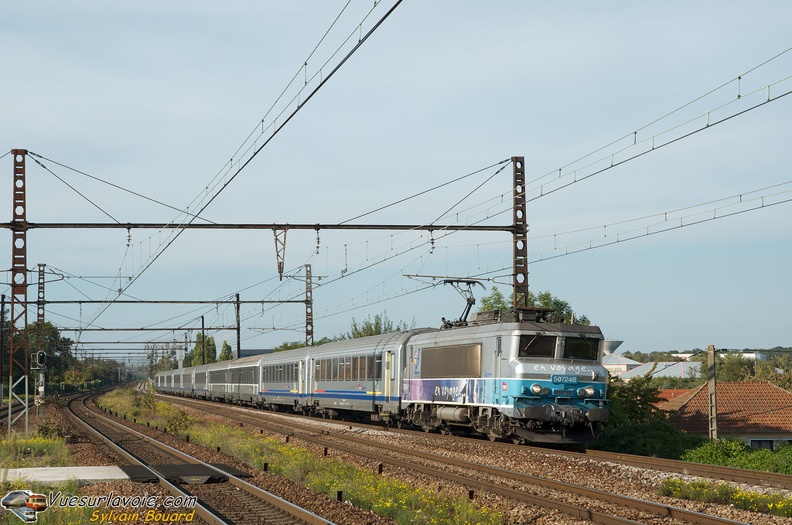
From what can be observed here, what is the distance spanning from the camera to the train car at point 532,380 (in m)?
Result: 22.8

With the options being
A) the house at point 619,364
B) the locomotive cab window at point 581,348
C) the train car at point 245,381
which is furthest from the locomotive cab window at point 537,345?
the house at point 619,364

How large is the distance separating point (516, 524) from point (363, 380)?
2260 cm

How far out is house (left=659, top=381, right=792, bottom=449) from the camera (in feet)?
146

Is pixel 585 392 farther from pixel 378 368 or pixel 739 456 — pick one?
pixel 378 368

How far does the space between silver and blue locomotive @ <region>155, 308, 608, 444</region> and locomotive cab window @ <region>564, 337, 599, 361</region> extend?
0.03 meters

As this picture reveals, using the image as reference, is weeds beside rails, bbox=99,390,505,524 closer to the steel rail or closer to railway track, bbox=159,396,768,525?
railway track, bbox=159,396,768,525

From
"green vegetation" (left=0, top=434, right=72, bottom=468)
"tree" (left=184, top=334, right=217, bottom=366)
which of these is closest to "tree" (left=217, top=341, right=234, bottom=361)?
"tree" (left=184, top=334, right=217, bottom=366)

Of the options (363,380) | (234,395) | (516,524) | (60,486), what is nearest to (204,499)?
(60,486)

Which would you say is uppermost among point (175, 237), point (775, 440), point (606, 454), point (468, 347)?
point (175, 237)

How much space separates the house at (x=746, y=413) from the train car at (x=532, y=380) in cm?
2108

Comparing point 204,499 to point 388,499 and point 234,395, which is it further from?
point 234,395

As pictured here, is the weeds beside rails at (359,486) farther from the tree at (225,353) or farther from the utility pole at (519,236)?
the tree at (225,353)

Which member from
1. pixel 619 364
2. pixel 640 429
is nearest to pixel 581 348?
pixel 640 429

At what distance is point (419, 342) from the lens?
29656mm
